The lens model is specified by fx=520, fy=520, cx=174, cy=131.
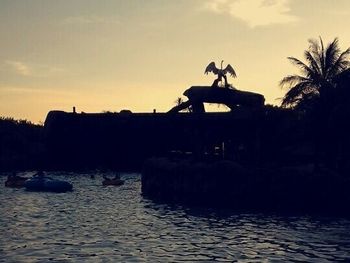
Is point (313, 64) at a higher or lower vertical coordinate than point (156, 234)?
higher

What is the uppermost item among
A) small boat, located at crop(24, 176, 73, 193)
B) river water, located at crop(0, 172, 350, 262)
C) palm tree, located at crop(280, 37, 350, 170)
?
palm tree, located at crop(280, 37, 350, 170)

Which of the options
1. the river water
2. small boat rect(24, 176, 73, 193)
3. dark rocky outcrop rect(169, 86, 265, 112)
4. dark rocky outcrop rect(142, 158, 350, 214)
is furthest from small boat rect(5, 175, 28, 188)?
dark rocky outcrop rect(142, 158, 350, 214)

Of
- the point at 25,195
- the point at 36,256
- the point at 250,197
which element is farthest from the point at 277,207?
the point at 25,195

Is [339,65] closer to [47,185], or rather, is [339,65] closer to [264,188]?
[264,188]

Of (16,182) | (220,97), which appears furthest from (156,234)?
(16,182)

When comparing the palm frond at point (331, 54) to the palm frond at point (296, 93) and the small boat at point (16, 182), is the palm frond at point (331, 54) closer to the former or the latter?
the palm frond at point (296, 93)

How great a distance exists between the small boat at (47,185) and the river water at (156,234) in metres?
7.71

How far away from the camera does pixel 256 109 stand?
4884cm

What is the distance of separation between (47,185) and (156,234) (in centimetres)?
2601

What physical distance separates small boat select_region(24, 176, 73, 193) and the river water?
25.3 feet

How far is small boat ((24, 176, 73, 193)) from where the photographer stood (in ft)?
176

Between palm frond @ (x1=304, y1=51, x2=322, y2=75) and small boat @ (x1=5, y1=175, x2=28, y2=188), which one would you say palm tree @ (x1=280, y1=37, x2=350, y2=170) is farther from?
small boat @ (x1=5, y1=175, x2=28, y2=188)

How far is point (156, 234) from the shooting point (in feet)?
100

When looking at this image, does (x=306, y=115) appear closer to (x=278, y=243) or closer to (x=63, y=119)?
(x=278, y=243)
